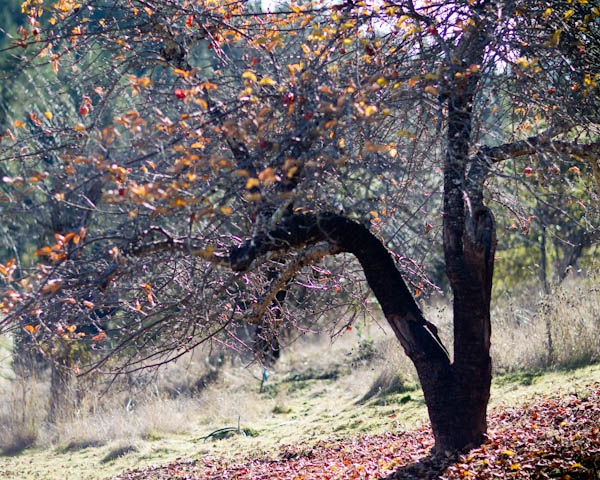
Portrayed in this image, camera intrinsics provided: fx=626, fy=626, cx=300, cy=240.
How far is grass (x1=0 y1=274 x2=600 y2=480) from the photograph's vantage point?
7277mm

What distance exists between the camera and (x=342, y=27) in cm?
400

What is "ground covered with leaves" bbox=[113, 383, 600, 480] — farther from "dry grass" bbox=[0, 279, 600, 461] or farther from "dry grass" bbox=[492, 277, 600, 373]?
"dry grass" bbox=[492, 277, 600, 373]

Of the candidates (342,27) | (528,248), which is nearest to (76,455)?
(342,27)

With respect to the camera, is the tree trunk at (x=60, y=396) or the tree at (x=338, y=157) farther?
the tree trunk at (x=60, y=396)

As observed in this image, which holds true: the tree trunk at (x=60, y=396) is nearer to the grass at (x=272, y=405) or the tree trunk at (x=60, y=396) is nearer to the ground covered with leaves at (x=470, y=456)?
the grass at (x=272, y=405)

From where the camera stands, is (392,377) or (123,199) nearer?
(123,199)

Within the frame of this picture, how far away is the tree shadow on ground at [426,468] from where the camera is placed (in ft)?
14.2

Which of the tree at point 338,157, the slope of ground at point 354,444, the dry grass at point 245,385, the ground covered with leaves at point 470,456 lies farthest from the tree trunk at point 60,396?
the tree at point 338,157

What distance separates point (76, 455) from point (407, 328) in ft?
18.8

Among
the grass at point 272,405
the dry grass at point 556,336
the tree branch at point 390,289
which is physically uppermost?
the tree branch at point 390,289

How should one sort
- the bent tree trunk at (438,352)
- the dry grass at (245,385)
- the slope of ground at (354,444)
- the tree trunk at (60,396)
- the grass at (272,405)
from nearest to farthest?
the slope of ground at (354,444), the bent tree trunk at (438,352), the grass at (272,405), the dry grass at (245,385), the tree trunk at (60,396)

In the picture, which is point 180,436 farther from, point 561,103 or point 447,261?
point 561,103

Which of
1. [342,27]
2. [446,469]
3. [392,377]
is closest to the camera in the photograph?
[342,27]

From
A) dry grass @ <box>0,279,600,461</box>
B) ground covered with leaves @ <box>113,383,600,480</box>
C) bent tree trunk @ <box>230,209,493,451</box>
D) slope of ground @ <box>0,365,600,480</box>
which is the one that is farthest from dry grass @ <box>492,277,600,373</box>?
bent tree trunk @ <box>230,209,493,451</box>
